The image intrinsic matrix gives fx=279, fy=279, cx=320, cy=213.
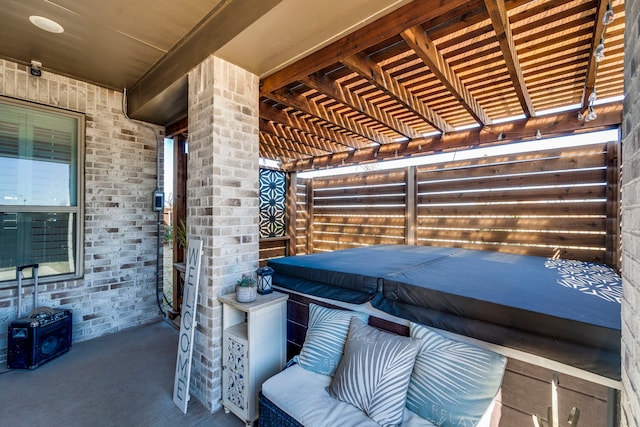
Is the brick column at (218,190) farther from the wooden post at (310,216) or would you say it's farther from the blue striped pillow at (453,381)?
the wooden post at (310,216)

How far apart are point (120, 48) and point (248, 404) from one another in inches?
126

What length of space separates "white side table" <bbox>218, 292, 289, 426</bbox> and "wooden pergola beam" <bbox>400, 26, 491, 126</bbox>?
6.88 ft

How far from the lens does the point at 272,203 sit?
5887mm

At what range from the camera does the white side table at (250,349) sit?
1.97 meters

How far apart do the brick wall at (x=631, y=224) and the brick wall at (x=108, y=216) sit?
14.6 feet

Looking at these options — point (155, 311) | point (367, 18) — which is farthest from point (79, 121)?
point (367, 18)

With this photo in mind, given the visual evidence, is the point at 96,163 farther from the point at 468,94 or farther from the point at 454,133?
the point at 454,133

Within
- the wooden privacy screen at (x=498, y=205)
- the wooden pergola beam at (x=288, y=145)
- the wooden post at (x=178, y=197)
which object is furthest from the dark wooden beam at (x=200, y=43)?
the wooden privacy screen at (x=498, y=205)

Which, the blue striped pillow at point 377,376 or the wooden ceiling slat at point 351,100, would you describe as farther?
the wooden ceiling slat at point 351,100

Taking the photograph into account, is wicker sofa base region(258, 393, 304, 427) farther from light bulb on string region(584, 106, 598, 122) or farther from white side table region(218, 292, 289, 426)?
light bulb on string region(584, 106, 598, 122)

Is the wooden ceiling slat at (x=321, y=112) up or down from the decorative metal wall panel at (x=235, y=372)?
up

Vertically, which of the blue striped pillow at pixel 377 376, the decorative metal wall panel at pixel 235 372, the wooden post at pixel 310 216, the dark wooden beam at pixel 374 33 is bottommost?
the decorative metal wall panel at pixel 235 372

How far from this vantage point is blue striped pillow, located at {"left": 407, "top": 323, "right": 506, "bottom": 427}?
131cm

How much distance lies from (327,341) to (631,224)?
1.56 m
